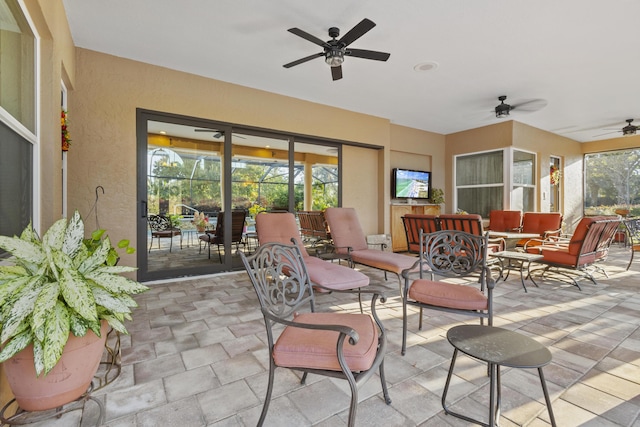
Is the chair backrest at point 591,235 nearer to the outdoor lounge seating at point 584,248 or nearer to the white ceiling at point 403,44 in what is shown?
the outdoor lounge seating at point 584,248

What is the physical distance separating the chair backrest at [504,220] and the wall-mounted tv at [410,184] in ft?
5.28

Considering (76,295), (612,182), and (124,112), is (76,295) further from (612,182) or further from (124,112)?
(612,182)

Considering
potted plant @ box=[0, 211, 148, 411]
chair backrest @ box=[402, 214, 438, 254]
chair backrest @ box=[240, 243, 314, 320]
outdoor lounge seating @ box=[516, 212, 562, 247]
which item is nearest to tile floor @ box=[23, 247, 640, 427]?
potted plant @ box=[0, 211, 148, 411]

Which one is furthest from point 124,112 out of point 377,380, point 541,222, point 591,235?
point 541,222

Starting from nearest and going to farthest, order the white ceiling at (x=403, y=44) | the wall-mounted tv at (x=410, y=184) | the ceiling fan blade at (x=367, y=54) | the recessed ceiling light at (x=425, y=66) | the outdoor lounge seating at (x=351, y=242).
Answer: the white ceiling at (x=403, y=44), the ceiling fan blade at (x=367, y=54), the outdoor lounge seating at (x=351, y=242), the recessed ceiling light at (x=425, y=66), the wall-mounted tv at (x=410, y=184)

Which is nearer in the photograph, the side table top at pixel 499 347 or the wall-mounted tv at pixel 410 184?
the side table top at pixel 499 347

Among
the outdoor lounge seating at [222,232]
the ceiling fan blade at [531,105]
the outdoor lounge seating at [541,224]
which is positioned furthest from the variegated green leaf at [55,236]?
the ceiling fan blade at [531,105]

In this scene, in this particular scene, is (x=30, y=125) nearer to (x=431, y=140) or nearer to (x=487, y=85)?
(x=487, y=85)

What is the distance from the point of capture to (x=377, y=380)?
1.83 metres

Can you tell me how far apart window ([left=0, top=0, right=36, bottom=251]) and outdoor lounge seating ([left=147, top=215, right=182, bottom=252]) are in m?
2.07

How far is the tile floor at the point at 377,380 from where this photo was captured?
4.98 feet

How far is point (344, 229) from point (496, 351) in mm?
2907

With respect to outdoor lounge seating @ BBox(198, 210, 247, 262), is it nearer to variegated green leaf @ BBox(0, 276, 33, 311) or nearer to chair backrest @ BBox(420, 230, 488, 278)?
chair backrest @ BBox(420, 230, 488, 278)

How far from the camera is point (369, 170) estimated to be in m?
6.49
